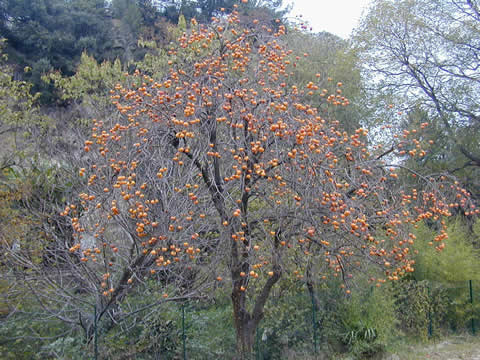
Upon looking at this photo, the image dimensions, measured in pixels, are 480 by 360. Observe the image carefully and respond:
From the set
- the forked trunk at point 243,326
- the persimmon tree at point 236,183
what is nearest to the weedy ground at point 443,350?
the forked trunk at point 243,326

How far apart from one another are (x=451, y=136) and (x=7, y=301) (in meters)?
14.1

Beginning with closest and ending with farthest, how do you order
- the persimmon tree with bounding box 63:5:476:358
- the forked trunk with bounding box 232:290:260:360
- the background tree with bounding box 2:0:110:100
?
the persimmon tree with bounding box 63:5:476:358, the forked trunk with bounding box 232:290:260:360, the background tree with bounding box 2:0:110:100

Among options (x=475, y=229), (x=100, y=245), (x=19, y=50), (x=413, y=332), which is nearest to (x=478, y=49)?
(x=475, y=229)

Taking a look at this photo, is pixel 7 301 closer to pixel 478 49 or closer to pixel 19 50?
pixel 478 49

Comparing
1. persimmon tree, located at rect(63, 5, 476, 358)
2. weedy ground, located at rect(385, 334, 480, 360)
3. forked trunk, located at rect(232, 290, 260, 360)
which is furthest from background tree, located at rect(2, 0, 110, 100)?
weedy ground, located at rect(385, 334, 480, 360)

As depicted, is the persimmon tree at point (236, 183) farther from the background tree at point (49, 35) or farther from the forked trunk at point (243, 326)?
the background tree at point (49, 35)

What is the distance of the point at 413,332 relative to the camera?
10.8 m

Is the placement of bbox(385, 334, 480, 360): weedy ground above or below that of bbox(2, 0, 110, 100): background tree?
below

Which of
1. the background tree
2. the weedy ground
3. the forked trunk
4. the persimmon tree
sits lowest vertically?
the weedy ground

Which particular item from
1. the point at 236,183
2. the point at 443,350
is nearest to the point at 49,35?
the point at 236,183

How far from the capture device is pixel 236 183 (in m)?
6.15

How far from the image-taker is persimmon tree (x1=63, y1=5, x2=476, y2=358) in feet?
18.3

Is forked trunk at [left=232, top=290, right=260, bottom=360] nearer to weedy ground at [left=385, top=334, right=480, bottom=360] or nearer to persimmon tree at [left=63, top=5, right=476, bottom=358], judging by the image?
persimmon tree at [left=63, top=5, right=476, bottom=358]

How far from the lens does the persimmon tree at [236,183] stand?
18.3 ft
